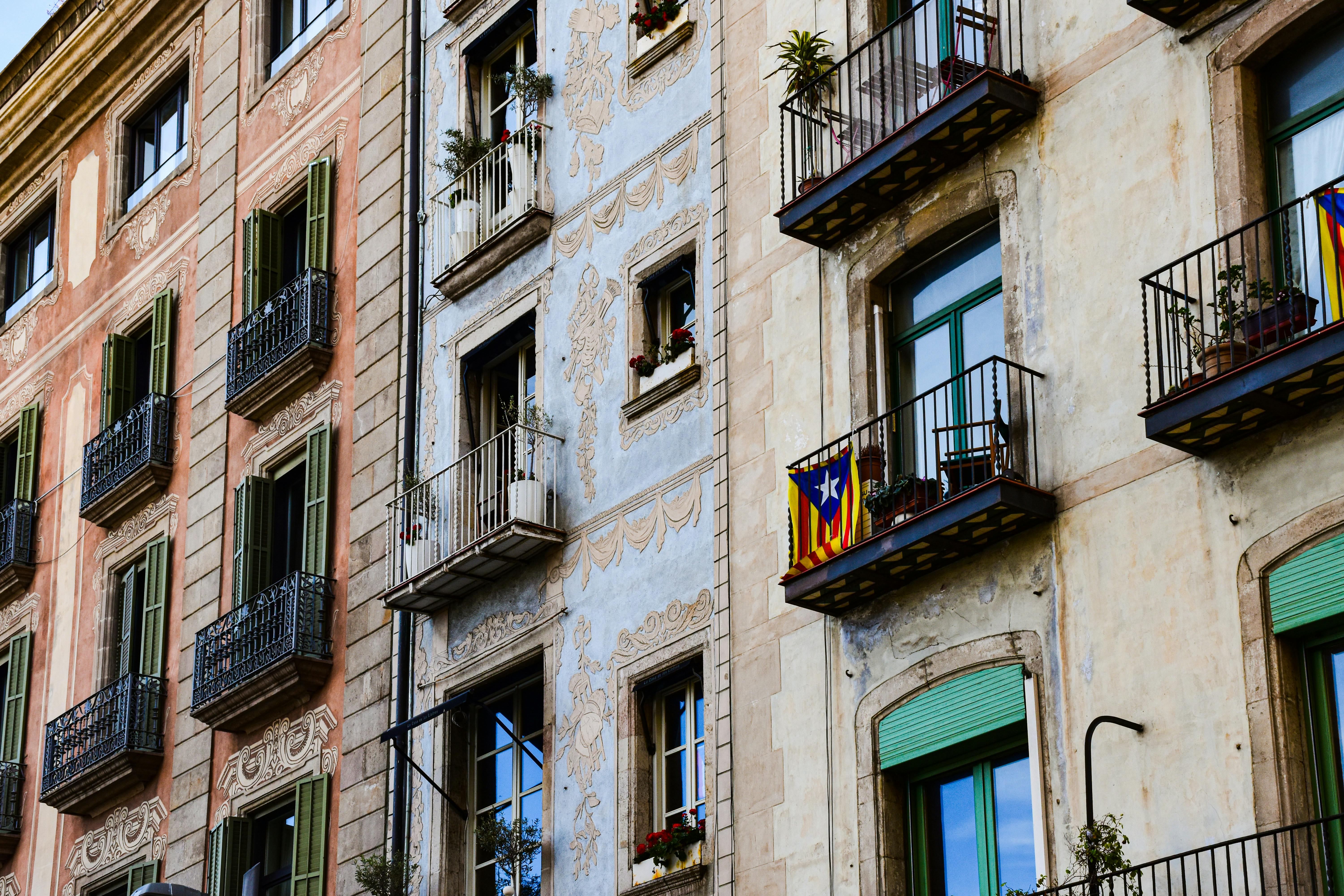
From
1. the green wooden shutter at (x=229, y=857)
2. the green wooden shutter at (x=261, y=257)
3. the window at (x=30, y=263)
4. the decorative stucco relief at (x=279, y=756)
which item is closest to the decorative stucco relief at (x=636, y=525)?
the decorative stucco relief at (x=279, y=756)

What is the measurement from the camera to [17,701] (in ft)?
101

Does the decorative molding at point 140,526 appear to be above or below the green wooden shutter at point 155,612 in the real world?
above

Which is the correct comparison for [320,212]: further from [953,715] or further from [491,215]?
[953,715]

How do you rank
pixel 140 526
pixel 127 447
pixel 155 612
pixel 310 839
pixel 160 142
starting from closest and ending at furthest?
pixel 310 839 → pixel 155 612 → pixel 140 526 → pixel 127 447 → pixel 160 142

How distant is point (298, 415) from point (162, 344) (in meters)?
4.24

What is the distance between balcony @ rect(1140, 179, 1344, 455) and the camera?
14.1 meters

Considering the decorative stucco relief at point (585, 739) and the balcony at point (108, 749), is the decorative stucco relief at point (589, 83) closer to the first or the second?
the decorative stucco relief at point (585, 739)

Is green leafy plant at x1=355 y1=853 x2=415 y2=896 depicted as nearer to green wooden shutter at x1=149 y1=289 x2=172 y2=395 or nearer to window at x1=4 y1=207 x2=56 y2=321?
green wooden shutter at x1=149 y1=289 x2=172 y2=395

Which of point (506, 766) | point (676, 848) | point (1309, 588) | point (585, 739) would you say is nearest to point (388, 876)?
point (506, 766)

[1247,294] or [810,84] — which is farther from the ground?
[810,84]

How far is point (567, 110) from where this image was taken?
23.2 m

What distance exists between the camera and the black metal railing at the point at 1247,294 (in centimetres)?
1437

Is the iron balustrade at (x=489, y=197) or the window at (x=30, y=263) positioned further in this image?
the window at (x=30, y=263)

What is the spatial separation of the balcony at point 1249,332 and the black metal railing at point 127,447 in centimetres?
1640
